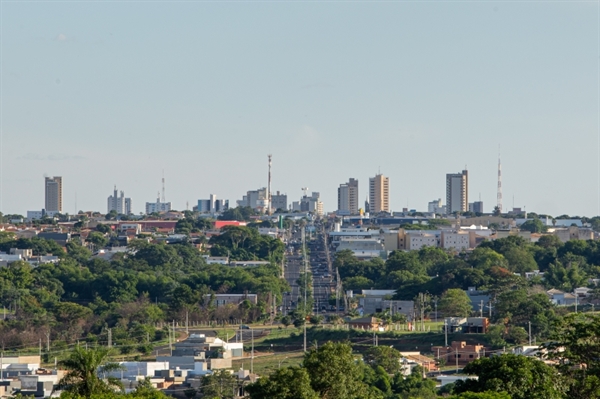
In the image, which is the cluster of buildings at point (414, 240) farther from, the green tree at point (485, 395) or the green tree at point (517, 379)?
the green tree at point (485, 395)

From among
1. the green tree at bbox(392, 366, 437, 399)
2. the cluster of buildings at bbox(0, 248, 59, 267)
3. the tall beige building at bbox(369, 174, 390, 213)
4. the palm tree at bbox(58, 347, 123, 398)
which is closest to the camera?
the palm tree at bbox(58, 347, 123, 398)

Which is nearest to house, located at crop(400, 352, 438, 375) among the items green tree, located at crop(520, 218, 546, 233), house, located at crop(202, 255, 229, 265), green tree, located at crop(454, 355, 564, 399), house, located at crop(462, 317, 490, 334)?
house, located at crop(462, 317, 490, 334)

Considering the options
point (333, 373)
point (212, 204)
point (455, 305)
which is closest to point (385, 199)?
point (212, 204)

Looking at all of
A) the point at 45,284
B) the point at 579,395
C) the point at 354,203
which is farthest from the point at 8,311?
the point at 354,203

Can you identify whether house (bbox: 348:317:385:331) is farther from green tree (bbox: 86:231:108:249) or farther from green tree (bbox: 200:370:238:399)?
green tree (bbox: 86:231:108:249)

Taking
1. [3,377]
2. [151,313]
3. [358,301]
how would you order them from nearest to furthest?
[3,377]
[151,313]
[358,301]

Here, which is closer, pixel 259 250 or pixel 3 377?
pixel 3 377

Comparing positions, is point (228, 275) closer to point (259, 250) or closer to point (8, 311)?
point (8, 311)

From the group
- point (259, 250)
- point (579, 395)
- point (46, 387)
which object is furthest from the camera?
point (259, 250)
